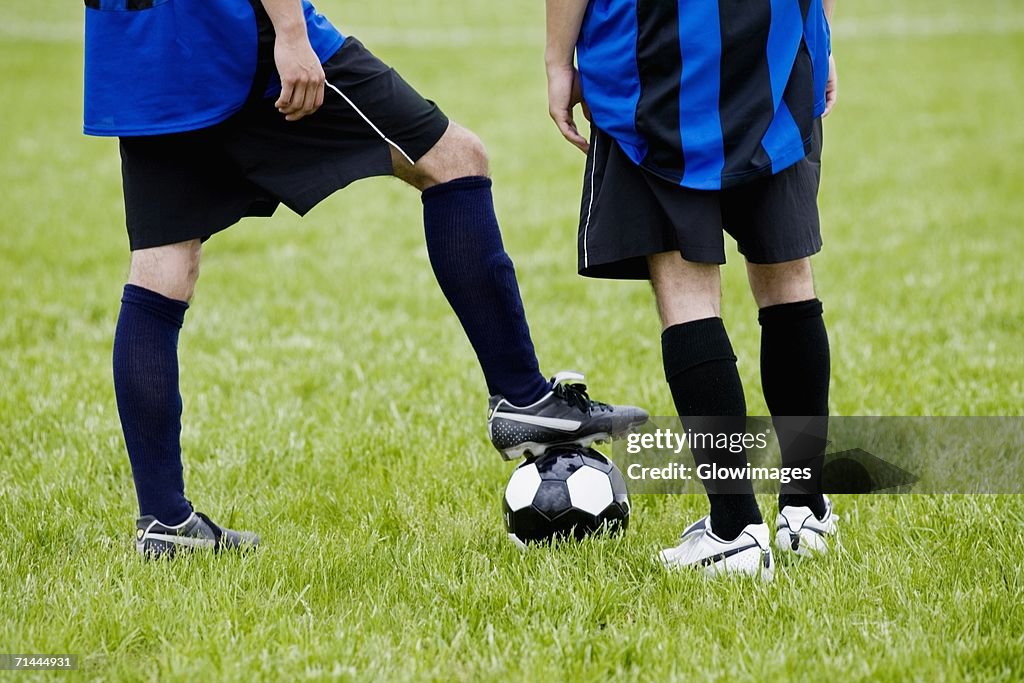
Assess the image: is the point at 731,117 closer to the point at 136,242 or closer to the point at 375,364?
the point at 136,242

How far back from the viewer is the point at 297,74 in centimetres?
248

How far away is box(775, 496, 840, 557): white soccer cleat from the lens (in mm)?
2775

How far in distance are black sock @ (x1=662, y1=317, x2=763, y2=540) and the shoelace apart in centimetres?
36

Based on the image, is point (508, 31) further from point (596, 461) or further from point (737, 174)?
point (737, 174)

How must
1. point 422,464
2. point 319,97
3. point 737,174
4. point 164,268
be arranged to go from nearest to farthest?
point 737,174 < point 319,97 < point 164,268 < point 422,464

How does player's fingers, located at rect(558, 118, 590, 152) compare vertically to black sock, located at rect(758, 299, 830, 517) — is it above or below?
above

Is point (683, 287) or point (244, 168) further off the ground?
point (244, 168)

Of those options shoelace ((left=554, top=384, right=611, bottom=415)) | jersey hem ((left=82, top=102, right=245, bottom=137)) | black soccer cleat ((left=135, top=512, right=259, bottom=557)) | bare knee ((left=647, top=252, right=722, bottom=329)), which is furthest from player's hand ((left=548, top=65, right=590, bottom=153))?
black soccer cleat ((left=135, top=512, right=259, bottom=557))

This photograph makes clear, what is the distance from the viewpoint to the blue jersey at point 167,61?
248cm

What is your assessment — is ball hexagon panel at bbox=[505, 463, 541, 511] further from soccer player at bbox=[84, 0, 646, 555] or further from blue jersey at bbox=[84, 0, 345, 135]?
blue jersey at bbox=[84, 0, 345, 135]

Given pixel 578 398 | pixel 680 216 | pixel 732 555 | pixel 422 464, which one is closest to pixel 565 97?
pixel 680 216

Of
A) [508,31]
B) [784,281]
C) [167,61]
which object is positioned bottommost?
[508,31]

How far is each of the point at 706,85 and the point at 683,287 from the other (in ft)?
1.56

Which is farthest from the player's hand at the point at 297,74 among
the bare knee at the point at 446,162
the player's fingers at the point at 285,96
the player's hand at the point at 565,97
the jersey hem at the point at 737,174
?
the jersey hem at the point at 737,174
